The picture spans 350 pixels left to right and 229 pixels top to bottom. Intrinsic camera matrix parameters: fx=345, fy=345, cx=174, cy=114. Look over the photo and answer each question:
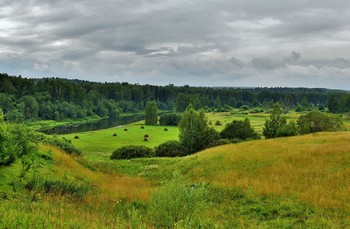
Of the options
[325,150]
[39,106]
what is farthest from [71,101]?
[325,150]

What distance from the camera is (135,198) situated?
17609 millimetres

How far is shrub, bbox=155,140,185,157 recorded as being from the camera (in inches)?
2189

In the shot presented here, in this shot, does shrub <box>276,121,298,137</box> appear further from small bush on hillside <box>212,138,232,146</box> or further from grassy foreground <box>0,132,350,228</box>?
grassy foreground <box>0,132,350,228</box>

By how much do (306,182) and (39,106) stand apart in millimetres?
144724

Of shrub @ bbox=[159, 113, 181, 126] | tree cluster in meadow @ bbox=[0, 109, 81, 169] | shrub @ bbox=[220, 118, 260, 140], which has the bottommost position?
shrub @ bbox=[159, 113, 181, 126]

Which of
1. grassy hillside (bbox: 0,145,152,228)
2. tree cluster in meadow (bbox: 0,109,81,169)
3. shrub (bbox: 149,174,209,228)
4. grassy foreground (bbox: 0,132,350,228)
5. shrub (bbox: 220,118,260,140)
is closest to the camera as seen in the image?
grassy hillside (bbox: 0,145,152,228)

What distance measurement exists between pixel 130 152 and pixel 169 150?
25.3 feet

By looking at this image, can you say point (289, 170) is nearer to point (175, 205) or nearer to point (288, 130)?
point (175, 205)

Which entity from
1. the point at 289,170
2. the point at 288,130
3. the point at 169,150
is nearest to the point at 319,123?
the point at 288,130

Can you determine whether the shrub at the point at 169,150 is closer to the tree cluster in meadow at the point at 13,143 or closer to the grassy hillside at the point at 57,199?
the grassy hillside at the point at 57,199

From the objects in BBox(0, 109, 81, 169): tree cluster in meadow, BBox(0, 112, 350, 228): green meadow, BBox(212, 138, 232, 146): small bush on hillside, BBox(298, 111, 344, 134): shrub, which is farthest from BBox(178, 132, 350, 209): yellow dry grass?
BBox(298, 111, 344, 134): shrub

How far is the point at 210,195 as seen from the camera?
64.3 ft

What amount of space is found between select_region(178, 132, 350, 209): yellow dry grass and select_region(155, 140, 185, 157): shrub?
24848mm

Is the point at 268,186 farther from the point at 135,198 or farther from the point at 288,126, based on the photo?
the point at 288,126
